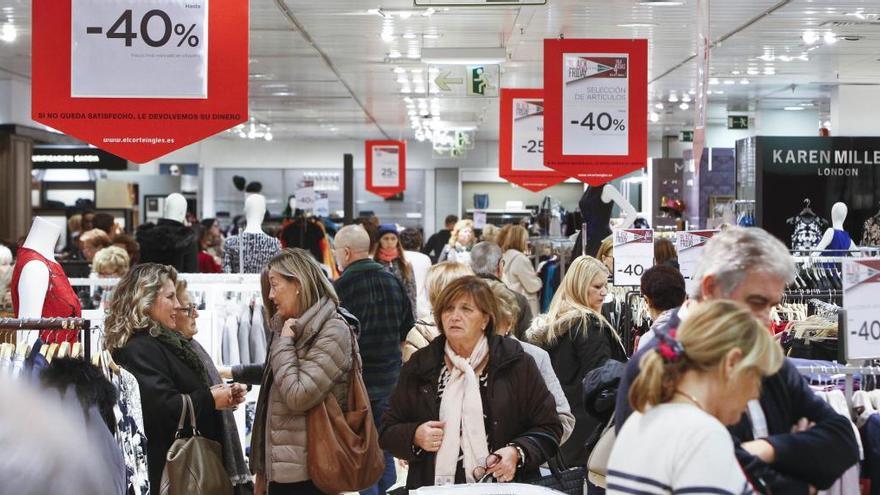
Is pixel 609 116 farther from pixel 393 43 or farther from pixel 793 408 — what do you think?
pixel 793 408

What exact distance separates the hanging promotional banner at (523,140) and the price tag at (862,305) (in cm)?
928

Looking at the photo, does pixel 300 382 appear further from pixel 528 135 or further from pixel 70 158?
pixel 70 158

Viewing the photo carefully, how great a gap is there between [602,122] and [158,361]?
18.0 feet

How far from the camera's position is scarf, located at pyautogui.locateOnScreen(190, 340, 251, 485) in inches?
178

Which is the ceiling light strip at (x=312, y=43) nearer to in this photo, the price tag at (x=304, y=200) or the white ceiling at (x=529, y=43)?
the white ceiling at (x=529, y=43)

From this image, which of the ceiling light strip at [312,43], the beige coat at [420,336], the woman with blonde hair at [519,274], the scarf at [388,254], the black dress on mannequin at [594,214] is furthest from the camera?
the ceiling light strip at [312,43]

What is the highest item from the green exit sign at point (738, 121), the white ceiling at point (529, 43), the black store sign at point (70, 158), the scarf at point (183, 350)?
the white ceiling at point (529, 43)

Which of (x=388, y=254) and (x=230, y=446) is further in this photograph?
(x=388, y=254)

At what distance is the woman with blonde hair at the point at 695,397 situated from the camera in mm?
2250

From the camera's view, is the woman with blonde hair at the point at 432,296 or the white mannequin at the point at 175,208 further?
the white mannequin at the point at 175,208

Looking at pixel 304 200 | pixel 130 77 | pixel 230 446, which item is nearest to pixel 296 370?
pixel 230 446

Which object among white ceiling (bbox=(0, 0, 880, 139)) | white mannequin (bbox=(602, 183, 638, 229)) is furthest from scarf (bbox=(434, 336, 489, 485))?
white mannequin (bbox=(602, 183, 638, 229))

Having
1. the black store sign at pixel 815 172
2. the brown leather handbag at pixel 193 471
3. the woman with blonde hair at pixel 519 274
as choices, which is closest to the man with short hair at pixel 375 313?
the brown leather handbag at pixel 193 471

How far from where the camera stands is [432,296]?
5.66 meters
